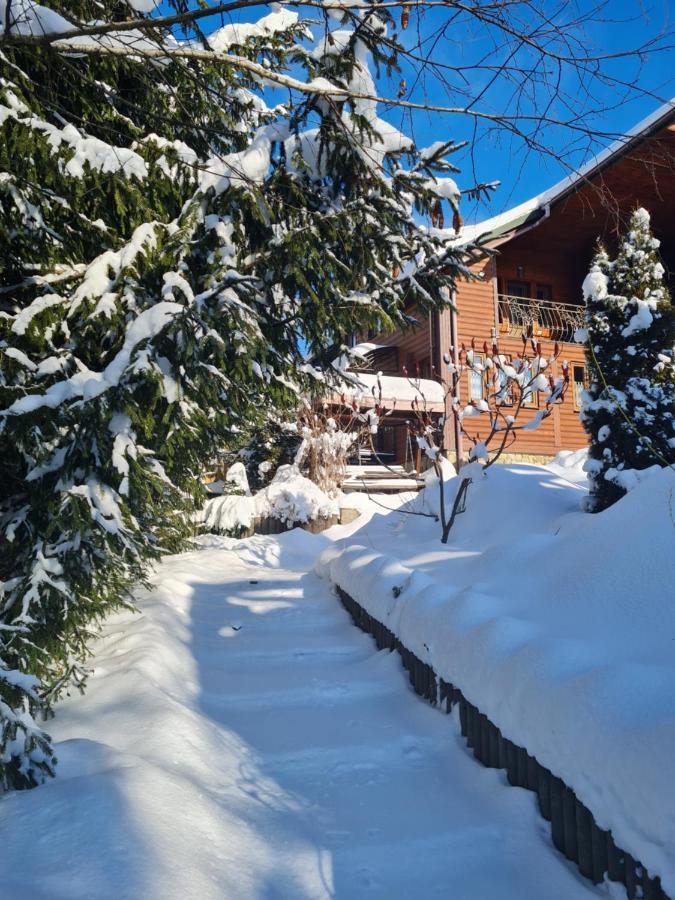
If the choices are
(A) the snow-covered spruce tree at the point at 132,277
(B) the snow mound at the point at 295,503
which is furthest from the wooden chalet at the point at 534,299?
(A) the snow-covered spruce tree at the point at 132,277

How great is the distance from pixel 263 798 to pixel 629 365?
275 inches

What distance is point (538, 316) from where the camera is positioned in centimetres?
1789

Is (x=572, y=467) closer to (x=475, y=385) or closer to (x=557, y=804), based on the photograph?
(x=475, y=385)

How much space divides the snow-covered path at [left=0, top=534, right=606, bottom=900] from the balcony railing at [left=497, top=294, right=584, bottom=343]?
14837mm

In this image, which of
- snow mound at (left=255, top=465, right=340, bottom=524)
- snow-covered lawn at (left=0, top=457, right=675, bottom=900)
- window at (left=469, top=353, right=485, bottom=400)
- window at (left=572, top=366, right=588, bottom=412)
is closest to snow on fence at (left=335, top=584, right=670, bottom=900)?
snow-covered lawn at (left=0, top=457, right=675, bottom=900)

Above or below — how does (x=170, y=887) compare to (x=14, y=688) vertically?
below

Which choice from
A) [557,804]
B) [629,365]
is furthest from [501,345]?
[557,804]

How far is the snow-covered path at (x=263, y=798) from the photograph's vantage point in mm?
1969

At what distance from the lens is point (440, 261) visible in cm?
466

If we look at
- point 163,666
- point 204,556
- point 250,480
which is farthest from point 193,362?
point 250,480

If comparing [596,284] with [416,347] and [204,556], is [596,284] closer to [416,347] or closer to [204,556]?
[204,556]

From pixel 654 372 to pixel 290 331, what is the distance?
5456 millimetres

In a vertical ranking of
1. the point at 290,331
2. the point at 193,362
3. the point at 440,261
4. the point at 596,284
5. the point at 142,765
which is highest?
the point at 596,284

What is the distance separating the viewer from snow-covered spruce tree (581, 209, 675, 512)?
736 centimetres
